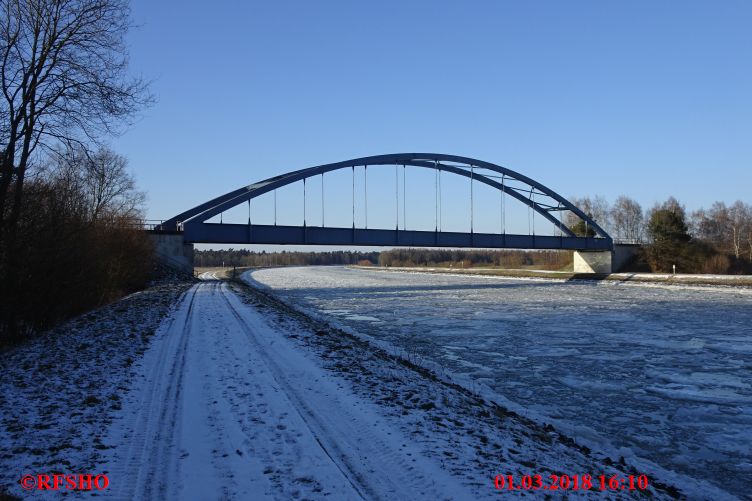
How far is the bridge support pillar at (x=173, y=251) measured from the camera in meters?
40.3

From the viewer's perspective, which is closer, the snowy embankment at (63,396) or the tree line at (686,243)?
the snowy embankment at (63,396)

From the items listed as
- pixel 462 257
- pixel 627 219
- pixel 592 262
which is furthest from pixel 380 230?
pixel 462 257

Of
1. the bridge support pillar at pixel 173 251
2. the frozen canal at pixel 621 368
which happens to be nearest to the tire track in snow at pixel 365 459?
the frozen canal at pixel 621 368

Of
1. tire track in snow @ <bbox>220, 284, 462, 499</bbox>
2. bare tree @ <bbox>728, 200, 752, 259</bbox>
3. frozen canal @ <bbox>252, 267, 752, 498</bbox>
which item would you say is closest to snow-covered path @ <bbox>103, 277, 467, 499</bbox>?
tire track in snow @ <bbox>220, 284, 462, 499</bbox>

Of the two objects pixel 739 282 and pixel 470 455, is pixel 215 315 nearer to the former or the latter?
pixel 470 455

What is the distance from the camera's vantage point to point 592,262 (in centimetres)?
6612

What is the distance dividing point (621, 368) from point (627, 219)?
94552 mm

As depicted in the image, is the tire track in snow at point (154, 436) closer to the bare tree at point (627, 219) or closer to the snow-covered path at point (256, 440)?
the snow-covered path at point (256, 440)

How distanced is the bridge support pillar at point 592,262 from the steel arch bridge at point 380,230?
148 cm

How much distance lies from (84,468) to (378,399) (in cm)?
425

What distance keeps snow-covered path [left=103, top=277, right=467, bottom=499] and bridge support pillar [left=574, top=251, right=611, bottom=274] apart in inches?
2505

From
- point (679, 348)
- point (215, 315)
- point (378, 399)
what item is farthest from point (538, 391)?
point (215, 315)

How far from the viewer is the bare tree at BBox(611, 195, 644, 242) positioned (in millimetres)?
93688

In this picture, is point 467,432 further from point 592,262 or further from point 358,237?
point 592,262
